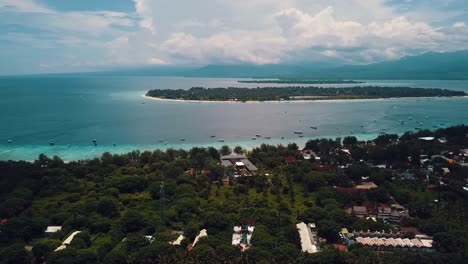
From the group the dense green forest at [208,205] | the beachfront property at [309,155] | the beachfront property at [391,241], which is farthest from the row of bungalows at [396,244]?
the beachfront property at [309,155]

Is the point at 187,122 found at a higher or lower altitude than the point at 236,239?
higher

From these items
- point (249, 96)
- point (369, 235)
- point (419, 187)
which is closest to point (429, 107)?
point (249, 96)

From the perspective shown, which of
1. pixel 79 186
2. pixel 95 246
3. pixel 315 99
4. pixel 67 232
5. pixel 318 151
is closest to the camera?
pixel 95 246

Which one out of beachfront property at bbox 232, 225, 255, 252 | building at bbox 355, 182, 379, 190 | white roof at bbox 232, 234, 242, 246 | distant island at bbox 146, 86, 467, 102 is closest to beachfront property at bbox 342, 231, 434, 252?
beachfront property at bbox 232, 225, 255, 252

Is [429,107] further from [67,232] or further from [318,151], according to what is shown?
[67,232]

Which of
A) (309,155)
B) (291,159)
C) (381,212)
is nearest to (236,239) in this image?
(381,212)

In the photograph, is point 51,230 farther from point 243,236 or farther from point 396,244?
point 396,244
